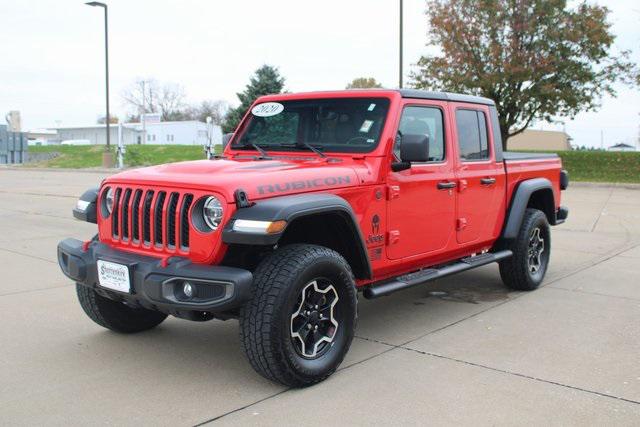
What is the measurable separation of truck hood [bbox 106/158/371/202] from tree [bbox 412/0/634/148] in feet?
61.3

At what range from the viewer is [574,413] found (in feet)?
11.1

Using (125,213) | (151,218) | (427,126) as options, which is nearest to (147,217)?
(151,218)

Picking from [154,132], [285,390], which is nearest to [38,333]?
[285,390]

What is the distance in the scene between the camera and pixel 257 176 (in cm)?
374

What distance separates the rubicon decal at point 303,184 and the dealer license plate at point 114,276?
0.92 metres

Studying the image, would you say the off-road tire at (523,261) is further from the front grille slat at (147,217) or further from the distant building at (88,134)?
the distant building at (88,134)

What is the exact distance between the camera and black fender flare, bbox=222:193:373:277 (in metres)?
3.41

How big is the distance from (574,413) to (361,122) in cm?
240

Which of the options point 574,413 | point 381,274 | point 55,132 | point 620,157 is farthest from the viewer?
point 55,132

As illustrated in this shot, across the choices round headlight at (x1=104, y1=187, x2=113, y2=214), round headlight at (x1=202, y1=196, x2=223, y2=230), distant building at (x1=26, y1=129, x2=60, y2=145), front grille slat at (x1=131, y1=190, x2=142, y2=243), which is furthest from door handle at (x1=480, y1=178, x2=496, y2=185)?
distant building at (x1=26, y1=129, x2=60, y2=145)

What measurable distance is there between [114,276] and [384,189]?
1845 mm

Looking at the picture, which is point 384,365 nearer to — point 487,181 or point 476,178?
point 476,178

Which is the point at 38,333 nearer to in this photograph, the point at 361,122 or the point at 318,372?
the point at 318,372

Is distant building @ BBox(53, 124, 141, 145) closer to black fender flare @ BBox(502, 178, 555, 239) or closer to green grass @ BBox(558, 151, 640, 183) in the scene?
green grass @ BBox(558, 151, 640, 183)
